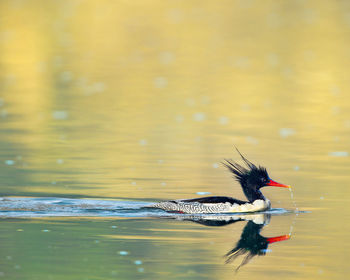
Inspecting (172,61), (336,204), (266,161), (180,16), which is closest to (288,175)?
(266,161)

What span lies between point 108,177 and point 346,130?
7160 mm

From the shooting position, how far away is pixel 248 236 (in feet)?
36.0

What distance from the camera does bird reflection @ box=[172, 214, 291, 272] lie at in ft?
33.2

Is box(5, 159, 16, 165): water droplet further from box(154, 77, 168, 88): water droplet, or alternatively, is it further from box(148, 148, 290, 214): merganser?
box(154, 77, 168, 88): water droplet

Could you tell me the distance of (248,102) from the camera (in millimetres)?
24250

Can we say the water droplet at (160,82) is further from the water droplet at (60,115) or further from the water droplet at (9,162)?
the water droplet at (9,162)

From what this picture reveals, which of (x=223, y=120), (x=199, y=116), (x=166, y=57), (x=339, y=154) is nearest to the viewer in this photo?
(x=339, y=154)

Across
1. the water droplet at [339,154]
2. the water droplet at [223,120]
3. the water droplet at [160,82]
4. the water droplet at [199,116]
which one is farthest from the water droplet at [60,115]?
the water droplet at [339,154]

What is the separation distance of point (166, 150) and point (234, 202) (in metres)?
5.02

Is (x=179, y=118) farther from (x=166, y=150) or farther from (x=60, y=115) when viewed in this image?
(x=166, y=150)

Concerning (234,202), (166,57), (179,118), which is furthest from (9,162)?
(166,57)

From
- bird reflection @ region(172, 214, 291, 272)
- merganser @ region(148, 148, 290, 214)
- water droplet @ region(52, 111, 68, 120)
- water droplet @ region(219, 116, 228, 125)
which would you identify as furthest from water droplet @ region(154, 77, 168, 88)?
bird reflection @ region(172, 214, 291, 272)

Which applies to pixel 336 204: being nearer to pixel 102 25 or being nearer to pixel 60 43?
pixel 60 43

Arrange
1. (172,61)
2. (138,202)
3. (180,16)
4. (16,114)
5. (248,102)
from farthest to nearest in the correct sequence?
1. (180,16)
2. (172,61)
3. (248,102)
4. (16,114)
5. (138,202)
